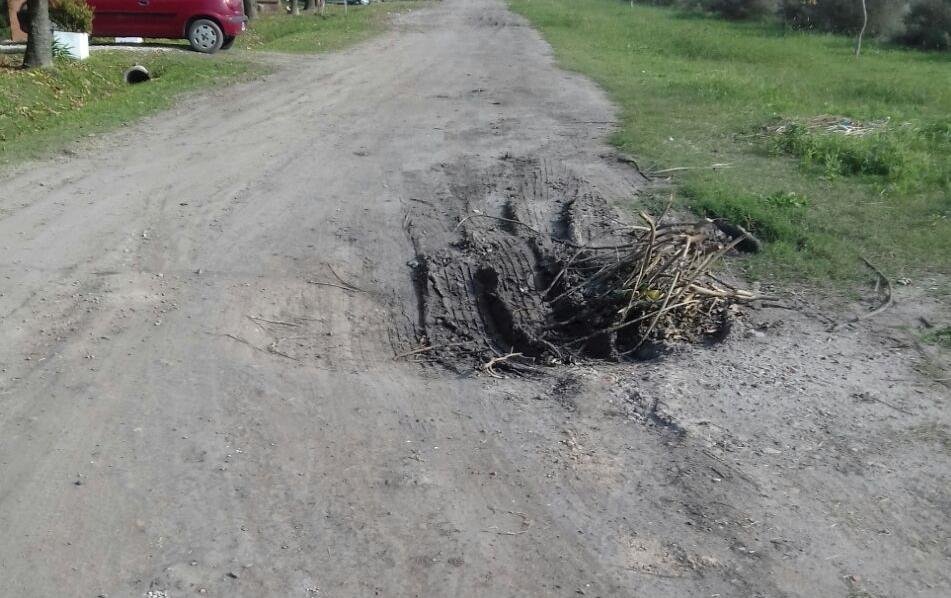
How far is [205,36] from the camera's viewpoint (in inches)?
727

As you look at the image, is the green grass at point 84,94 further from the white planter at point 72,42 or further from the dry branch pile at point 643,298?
the dry branch pile at point 643,298

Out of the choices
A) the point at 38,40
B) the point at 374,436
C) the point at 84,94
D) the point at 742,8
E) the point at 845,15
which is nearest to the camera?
the point at 374,436

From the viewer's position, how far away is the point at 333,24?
27.8m

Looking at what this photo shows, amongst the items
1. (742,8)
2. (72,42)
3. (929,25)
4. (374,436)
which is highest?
(742,8)

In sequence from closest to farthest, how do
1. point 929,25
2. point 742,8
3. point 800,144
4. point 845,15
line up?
point 800,144
point 929,25
point 845,15
point 742,8

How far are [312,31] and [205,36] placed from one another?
7467 mm

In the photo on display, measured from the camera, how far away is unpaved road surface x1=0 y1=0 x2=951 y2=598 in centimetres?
418

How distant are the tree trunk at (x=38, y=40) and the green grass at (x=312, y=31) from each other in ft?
21.7

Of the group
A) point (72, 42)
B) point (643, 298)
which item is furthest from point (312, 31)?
point (643, 298)

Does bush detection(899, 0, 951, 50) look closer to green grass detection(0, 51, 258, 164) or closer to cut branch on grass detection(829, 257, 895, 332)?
green grass detection(0, 51, 258, 164)

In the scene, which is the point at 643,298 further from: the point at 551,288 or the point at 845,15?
the point at 845,15

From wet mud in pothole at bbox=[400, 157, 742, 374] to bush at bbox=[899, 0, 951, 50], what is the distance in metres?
22.4

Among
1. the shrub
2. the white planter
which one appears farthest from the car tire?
the white planter

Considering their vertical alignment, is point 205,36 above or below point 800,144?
above
